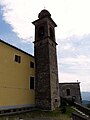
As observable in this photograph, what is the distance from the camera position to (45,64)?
2345 cm

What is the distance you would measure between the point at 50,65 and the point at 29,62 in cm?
293

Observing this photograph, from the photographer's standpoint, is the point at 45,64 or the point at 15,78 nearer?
the point at 15,78

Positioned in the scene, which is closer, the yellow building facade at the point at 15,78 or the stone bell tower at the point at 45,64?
the yellow building facade at the point at 15,78

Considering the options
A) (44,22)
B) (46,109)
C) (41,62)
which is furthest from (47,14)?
(46,109)

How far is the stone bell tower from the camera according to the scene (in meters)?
22.3

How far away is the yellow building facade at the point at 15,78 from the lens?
57.7 ft

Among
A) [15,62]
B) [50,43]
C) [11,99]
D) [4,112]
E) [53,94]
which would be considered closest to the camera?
[4,112]

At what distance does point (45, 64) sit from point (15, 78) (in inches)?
218

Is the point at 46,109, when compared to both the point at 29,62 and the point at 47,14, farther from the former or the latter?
the point at 47,14

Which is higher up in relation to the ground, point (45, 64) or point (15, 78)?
point (45, 64)

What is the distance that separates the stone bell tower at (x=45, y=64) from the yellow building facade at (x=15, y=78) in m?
0.99

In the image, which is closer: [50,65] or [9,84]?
[9,84]

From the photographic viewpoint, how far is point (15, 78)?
763 inches

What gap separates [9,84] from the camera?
18.2 meters
